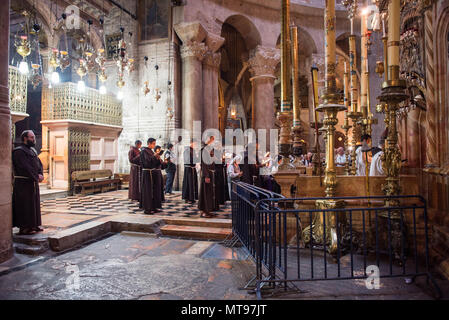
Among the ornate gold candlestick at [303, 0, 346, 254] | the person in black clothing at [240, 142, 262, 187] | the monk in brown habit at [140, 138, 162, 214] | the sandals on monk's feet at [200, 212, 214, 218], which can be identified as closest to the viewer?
the ornate gold candlestick at [303, 0, 346, 254]

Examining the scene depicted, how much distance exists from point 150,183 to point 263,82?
9.53 metres

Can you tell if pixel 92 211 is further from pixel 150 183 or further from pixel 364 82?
pixel 364 82

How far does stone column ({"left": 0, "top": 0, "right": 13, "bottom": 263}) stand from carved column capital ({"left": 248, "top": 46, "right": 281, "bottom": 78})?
11942 mm

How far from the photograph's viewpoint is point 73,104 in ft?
37.5

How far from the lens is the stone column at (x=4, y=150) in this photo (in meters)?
4.10

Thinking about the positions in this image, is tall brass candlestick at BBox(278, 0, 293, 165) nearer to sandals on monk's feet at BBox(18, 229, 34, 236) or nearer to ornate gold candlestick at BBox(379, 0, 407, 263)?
ornate gold candlestick at BBox(379, 0, 407, 263)

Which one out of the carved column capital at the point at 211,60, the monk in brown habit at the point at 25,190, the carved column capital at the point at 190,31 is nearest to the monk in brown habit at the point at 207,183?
the monk in brown habit at the point at 25,190

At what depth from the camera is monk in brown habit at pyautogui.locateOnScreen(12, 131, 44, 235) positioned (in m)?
5.20

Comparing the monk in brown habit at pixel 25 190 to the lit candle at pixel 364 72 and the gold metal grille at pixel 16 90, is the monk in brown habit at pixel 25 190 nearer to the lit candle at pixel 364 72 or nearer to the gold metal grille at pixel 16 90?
the gold metal grille at pixel 16 90

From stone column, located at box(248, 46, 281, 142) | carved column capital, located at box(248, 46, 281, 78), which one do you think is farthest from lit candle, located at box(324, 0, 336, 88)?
carved column capital, located at box(248, 46, 281, 78)
